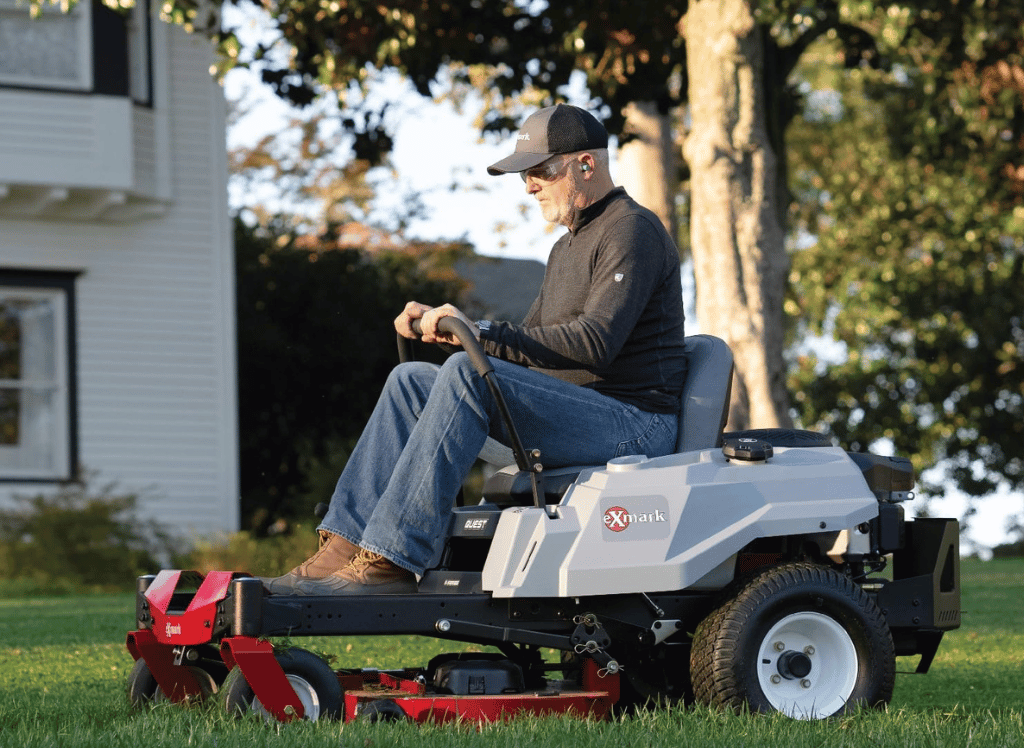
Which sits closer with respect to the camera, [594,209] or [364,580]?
[364,580]

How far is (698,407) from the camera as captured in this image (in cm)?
536

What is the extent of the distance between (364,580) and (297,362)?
14.7 meters

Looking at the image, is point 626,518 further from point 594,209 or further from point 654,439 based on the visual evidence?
point 594,209

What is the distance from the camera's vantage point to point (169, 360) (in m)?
16.8

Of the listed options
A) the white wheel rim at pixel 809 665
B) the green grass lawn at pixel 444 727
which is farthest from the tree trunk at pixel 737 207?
the white wheel rim at pixel 809 665

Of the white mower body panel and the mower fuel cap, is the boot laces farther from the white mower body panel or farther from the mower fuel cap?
the mower fuel cap

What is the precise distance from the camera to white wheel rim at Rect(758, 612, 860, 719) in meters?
5.01

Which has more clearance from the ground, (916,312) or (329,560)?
(916,312)

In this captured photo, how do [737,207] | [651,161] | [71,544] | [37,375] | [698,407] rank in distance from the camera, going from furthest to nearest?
[37,375], [651,161], [71,544], [737,207], [698,407]

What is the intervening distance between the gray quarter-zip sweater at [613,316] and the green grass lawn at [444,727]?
1083 mm

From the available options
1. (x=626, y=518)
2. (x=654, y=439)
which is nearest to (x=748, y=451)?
(x=654, y=439)

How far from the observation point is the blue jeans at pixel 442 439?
15.9 ft

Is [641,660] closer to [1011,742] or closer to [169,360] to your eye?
[1011,742]

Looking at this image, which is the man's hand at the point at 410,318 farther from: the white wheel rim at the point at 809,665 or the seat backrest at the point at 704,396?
the white wheel rim at the point at 809,665
